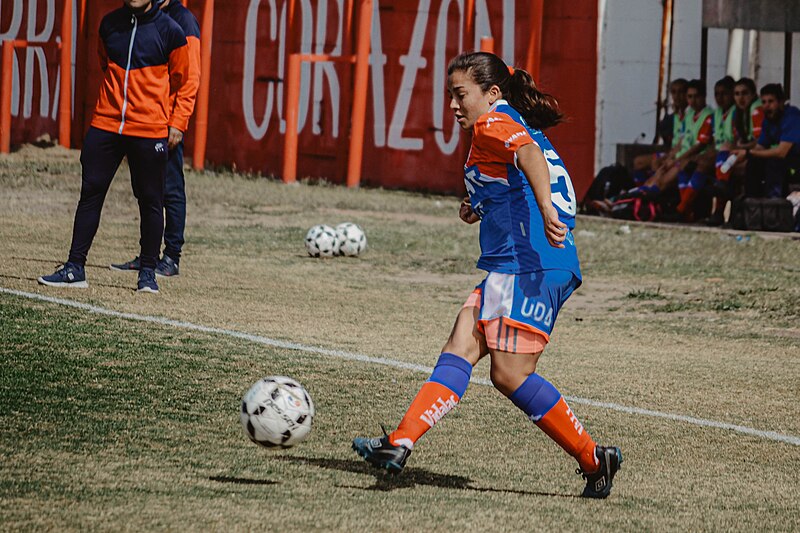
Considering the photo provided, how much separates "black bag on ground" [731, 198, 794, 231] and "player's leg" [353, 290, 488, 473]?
35.8 feet

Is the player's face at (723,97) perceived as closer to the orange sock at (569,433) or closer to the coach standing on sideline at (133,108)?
the coach standing on sideline at (133,108)

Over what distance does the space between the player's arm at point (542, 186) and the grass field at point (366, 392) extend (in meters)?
1.00

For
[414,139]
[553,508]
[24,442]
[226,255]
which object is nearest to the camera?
[553,508]

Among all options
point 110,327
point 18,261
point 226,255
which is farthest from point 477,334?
point 226,255

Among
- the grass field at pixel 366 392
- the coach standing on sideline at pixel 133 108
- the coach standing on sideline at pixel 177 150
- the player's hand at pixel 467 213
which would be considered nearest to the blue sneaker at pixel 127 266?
the coach standing on sideline at pixel 177 150

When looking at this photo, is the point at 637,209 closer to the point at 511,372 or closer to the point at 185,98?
the point at 185,98

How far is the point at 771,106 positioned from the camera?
15.5 metres

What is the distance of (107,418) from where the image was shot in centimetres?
604

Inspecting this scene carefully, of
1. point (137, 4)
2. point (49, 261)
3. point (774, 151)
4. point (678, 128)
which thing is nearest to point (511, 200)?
point (137, 4)

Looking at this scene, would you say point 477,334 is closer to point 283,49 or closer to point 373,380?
point 373,380

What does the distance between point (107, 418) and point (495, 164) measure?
2.13 m

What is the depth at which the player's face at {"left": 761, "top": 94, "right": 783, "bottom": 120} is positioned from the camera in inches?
605

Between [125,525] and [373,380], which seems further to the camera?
[373,380]

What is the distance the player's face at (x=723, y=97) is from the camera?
16.4 meters
